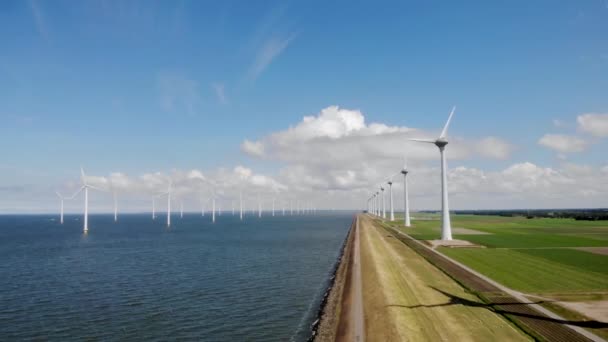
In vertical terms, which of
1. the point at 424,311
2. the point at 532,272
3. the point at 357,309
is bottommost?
the point at 357,309

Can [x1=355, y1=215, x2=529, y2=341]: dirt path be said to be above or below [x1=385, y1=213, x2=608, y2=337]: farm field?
below

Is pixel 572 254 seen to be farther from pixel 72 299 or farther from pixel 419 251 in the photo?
pixel 72 299

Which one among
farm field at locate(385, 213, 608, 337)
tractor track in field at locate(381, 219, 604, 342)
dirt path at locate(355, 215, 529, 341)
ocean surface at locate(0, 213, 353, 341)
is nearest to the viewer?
tractor track in field at locate(381, 219, 604, 342)

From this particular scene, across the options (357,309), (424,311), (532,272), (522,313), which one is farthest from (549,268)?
(357,309)

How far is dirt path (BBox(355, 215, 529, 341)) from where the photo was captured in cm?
2973

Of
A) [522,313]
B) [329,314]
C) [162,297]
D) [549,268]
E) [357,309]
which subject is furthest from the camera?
[549,268]

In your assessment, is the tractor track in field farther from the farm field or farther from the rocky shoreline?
the rocky shoreline

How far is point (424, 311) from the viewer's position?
36.0 metres

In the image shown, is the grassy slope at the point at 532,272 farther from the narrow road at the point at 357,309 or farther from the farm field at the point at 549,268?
the narrow road at the point at 357,309

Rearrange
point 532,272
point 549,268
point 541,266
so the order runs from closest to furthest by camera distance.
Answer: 1. point 532,272
2. point 549,268
3. point 541,266

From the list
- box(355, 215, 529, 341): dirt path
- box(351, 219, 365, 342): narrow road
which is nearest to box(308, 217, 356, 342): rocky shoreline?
box(351, 219, 365, 342): narrow road

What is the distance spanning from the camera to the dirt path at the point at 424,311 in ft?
97.6

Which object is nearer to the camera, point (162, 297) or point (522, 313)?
point (522, 313)

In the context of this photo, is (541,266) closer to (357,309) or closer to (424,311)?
(424,311)
